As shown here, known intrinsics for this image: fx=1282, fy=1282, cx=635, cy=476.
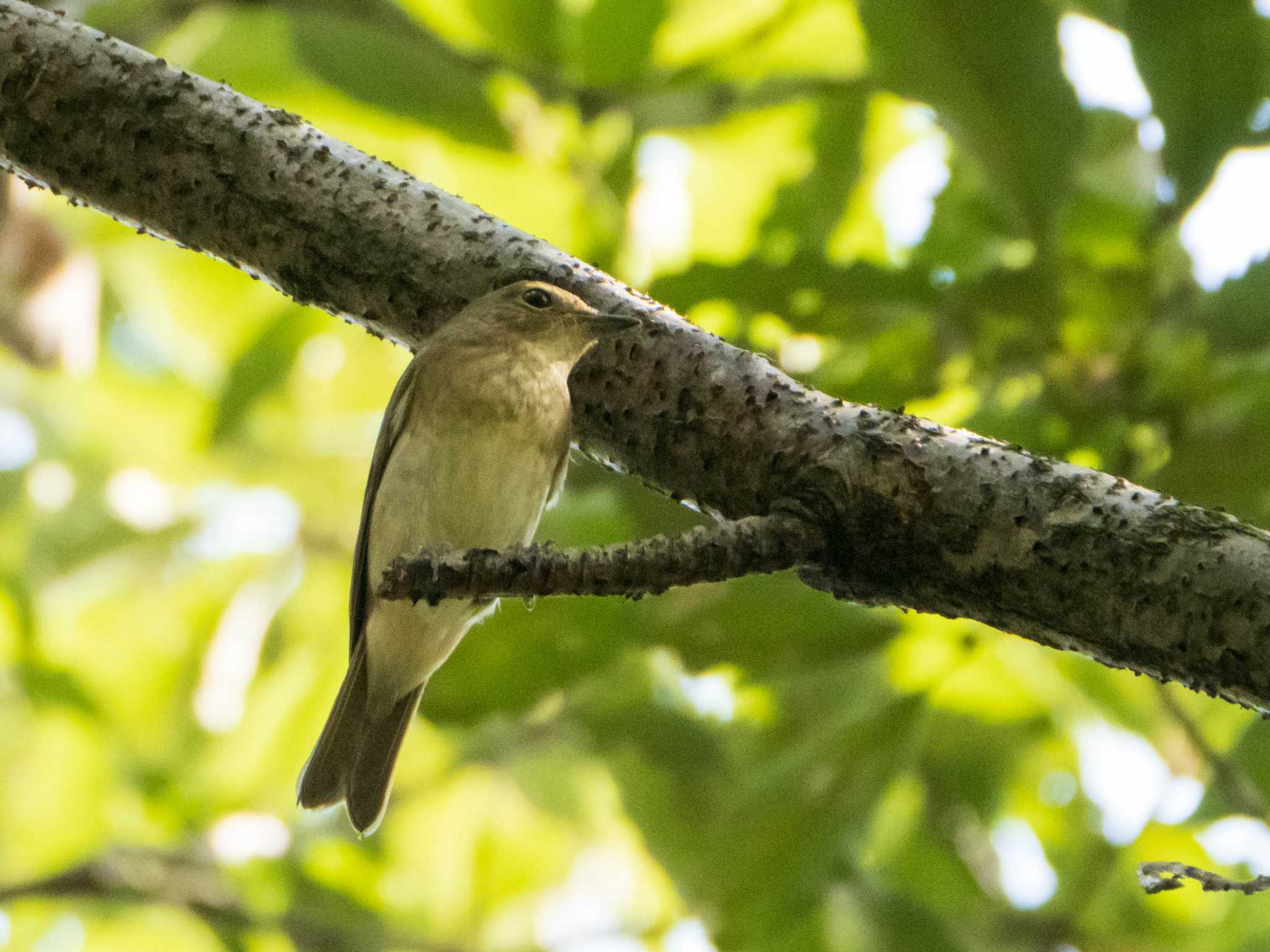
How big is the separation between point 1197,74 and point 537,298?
4.02ft

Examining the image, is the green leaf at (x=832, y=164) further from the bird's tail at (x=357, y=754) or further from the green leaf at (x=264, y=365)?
the bird's tail at (x=357, y=754)

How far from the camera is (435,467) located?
98.0 inches

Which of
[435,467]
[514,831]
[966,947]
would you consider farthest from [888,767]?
[514,831]

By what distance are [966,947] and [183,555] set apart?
2.55 metres

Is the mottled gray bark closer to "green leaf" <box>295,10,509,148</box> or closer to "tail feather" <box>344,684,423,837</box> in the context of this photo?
"green leaf" <box>295,10,509,148</box>

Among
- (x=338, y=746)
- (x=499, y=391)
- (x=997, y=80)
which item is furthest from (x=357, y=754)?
(x=997, y=80)

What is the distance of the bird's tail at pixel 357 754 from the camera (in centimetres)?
272

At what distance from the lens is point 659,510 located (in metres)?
2.38

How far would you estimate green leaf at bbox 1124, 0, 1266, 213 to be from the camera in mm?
2164

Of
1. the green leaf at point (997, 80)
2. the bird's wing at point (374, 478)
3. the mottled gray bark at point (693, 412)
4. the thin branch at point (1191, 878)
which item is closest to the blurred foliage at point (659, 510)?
→ the green leaf at point (997, 80)

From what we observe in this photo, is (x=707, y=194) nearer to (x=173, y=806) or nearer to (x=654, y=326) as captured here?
(x=654, y=326)

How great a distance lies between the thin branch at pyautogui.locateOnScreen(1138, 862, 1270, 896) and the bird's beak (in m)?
0.89

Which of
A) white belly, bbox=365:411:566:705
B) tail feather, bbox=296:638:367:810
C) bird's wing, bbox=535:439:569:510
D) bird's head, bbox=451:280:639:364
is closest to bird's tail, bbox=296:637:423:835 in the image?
tail feather, bbox=296:638:367:810

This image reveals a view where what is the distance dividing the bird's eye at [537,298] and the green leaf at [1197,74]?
113 centimetres
